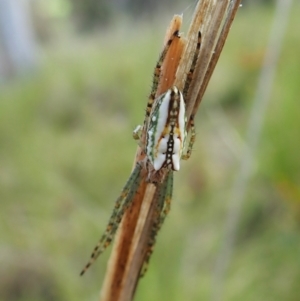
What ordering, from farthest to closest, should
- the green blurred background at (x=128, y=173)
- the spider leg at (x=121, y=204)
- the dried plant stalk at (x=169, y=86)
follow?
the green blurred background at (x=128, y=173), the spider leg at (x=121, y=204), the dried plant stalk at (x=169, y=86)

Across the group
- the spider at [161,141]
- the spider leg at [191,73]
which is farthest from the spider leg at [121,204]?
the spider leg at [191,73]

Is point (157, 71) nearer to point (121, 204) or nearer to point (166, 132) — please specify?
point (166, 132)

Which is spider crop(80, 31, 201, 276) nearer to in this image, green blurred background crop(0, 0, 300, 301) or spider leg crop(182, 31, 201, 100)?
spider leg crop(182, 31, 201, 100)

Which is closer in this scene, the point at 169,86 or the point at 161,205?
the point at 169,86

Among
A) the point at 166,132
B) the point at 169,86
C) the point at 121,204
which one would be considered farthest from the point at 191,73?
the point at 121,204

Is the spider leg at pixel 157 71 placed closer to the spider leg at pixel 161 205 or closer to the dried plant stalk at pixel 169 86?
the dried plant stalk at pixel 169 86

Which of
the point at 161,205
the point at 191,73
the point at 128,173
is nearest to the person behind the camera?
the point at 191,73

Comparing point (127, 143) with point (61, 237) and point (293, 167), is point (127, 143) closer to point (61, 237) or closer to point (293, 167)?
point (61, 237)
